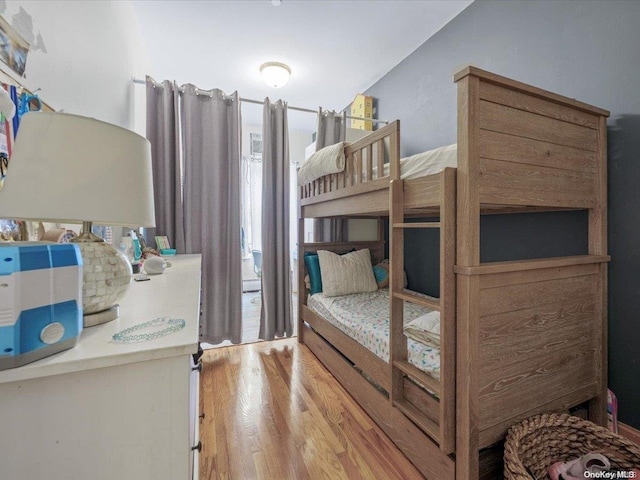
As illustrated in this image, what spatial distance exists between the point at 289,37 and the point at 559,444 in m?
3.18

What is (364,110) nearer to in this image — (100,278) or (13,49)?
(13,49)

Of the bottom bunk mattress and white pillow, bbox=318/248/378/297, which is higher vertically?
white pillow, bbox=318/248/378/297

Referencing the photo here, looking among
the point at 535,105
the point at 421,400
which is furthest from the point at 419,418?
the point at 535,105

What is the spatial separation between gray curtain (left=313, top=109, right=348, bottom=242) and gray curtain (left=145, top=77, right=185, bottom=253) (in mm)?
1301

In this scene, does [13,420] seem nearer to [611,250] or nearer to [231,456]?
[231,456]

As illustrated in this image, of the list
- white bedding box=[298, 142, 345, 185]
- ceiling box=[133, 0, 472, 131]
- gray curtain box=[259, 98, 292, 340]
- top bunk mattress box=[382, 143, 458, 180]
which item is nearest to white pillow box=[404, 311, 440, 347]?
top bunk mattress box=[382, 143, 458, 180]

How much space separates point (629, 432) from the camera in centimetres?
141

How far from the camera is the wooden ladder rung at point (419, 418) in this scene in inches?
47.3

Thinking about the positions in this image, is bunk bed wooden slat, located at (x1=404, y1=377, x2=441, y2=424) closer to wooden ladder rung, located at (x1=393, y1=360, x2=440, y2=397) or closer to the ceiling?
wooden ladder rung, located at (x1=393, y1=360, x2=440, y2=397)

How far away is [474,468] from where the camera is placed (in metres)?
1.08

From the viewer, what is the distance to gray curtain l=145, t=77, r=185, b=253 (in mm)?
2342

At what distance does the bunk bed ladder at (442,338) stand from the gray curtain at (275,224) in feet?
4.90

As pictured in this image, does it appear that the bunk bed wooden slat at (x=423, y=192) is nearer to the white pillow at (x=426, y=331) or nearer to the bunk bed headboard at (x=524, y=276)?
the bunk bed headboard at (x=524, y=276)

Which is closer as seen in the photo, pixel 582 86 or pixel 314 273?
pixel 582 86
